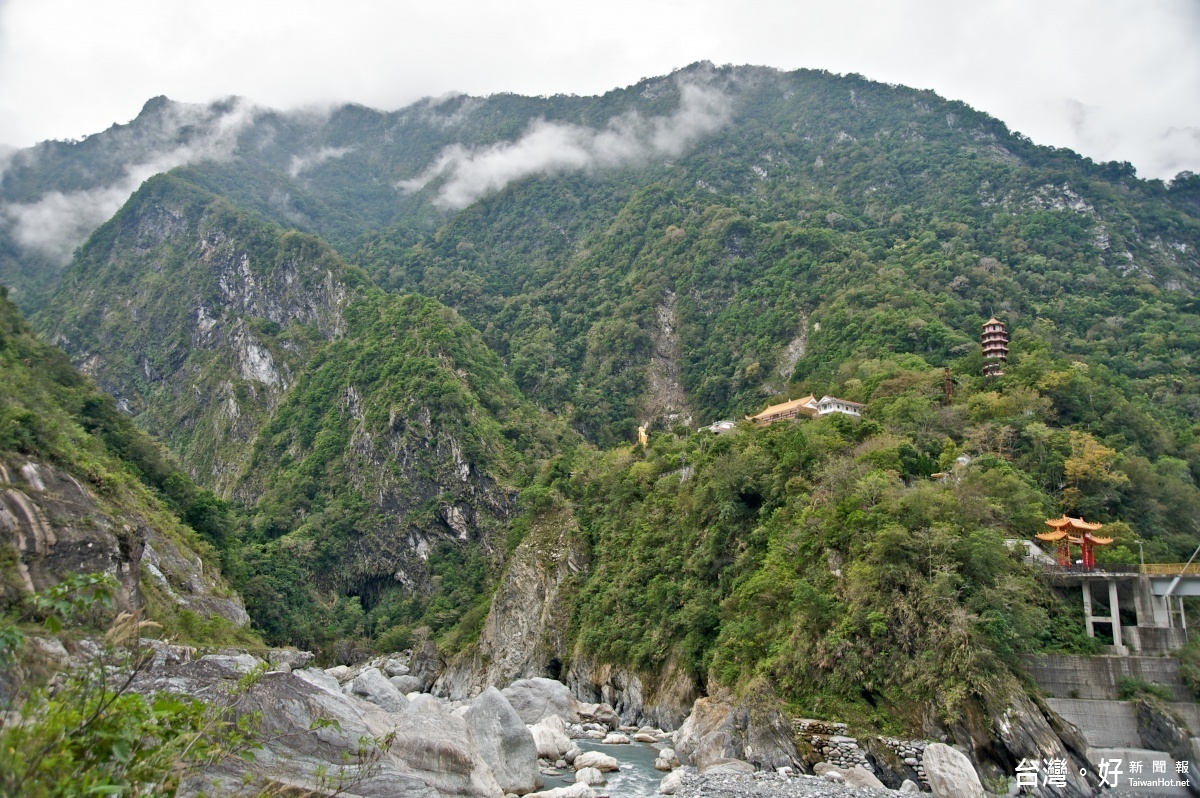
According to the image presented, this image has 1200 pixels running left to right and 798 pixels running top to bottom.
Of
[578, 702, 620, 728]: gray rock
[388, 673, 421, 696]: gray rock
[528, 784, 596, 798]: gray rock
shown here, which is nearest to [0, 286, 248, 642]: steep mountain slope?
[528, 784, 596, 798]: gray rock

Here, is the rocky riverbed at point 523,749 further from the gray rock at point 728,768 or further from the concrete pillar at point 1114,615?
the concrete pillar at point 1114,615

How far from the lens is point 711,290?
108 metres

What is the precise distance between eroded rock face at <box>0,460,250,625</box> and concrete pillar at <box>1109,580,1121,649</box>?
33862 mm

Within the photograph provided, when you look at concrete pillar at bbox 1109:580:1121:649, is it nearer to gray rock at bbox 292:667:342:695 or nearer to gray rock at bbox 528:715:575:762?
gray rock at bbox 528:715:575:762

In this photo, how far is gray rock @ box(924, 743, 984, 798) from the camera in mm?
23125

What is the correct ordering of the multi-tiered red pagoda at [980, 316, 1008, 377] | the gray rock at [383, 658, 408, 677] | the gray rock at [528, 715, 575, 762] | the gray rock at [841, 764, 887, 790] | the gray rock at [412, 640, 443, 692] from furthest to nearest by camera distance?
the gray rock at [383, 658, 408, 677]
the gray rock at [412, 640, 443, 692]
the multi-tiered red pagoda at [980, 316, 1008, 377]
the gray rock at [528, 715, 575, 762]
the gray rock at [841, 764, 887, 790]

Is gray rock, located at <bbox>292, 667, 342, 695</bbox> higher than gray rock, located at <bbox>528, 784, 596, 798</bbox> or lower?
higher

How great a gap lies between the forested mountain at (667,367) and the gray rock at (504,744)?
1080 centimetres

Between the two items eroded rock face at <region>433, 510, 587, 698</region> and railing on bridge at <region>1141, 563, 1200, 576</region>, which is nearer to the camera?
railing on bridge at <region>1141, 563, 1200, 576</region>

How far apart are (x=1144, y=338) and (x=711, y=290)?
49032 millimetres

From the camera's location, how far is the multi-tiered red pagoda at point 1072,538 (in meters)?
33.8

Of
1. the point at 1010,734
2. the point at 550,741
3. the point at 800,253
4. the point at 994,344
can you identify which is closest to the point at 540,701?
the point at 550,741

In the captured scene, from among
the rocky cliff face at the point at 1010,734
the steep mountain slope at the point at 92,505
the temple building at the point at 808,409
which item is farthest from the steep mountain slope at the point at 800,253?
the steep mountain slope at the point at 92,505

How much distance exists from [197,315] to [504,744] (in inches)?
4405
